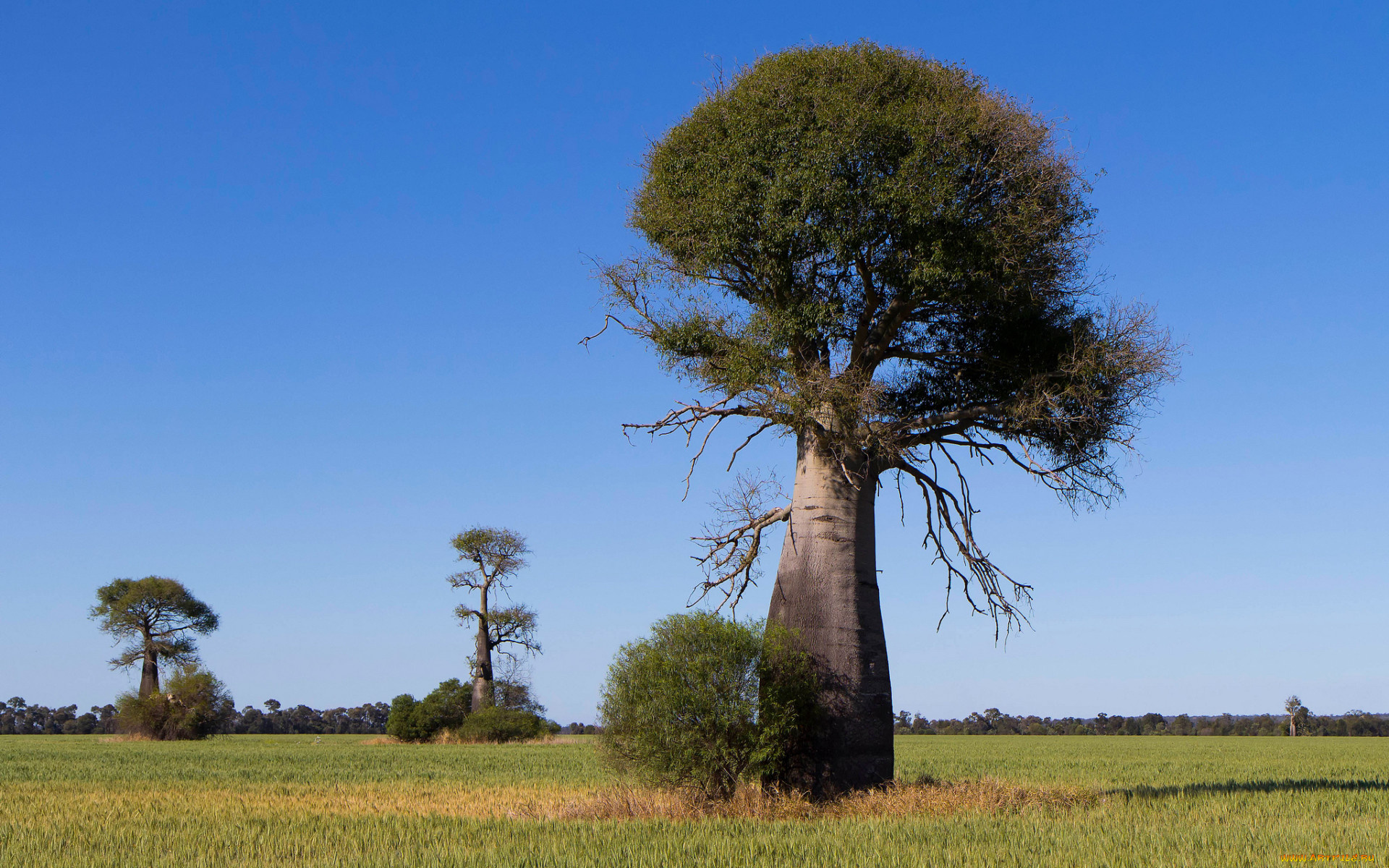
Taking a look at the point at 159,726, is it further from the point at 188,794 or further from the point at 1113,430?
the point at 1113,430

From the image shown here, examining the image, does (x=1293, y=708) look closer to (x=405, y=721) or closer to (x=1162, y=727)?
(x=1162, y=727)

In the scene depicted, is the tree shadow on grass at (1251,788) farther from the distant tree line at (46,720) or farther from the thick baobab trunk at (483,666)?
the distant tree line at (46,720)

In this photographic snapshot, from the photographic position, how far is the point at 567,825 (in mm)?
10883

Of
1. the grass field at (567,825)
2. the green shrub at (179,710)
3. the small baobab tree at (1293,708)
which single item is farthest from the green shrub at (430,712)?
the small baobab tree at (1293,708)

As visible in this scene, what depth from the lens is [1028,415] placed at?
46.0ft

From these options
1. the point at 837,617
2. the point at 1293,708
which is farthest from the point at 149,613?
the point at 1293,708

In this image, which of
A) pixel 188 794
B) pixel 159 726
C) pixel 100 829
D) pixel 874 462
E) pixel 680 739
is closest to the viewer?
pixel 100 829

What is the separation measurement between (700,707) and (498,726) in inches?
1299

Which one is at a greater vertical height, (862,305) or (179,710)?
(862,305)

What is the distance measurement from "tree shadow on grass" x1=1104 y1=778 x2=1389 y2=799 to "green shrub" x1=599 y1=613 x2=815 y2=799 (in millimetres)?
5418

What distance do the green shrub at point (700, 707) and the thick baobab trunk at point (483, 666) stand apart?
1301 inches

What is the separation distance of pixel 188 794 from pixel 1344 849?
15.8 metres

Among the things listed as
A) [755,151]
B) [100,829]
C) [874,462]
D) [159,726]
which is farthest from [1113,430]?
[159,726]

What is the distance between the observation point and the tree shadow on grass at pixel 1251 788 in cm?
1462
